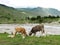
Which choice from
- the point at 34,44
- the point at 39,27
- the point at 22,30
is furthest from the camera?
the point at 39,27

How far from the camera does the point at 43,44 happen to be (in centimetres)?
2333

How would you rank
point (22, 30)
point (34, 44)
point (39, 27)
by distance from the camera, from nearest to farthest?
point (34, 44)
point (22, 30)
point (39, 27)

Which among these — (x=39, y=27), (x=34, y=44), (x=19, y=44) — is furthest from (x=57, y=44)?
(x=39, y=27)

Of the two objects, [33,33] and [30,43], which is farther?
[33,33]

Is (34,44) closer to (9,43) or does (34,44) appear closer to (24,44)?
(24,44)

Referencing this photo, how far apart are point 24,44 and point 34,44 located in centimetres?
100

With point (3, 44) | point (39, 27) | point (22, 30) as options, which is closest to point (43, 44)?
point (3, 44)

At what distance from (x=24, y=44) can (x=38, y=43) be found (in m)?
1.68

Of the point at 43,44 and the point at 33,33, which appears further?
the point at 33,33

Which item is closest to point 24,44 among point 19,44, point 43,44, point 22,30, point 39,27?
point 19,44

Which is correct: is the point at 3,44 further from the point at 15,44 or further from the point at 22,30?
the point at 22,30

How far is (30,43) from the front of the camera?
23.6m

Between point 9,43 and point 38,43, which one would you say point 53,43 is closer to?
point 38,43

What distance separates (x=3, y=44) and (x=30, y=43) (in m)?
2.73
